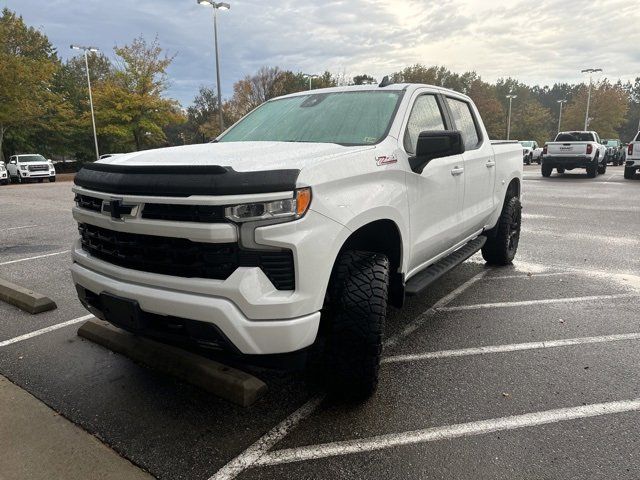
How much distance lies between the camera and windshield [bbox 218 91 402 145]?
10.6ft

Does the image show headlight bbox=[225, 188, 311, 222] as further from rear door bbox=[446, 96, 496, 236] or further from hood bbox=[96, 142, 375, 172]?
rear door bbox=[446, 96, 496, 236]

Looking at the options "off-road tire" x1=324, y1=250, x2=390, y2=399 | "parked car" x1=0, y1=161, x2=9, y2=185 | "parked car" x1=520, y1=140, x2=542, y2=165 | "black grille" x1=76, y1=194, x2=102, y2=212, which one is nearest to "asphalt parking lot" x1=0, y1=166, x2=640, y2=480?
"off-road tire" x1=324, y1=250, x2=390, y2=399

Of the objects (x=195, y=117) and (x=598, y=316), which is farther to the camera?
(x=195, y=117)

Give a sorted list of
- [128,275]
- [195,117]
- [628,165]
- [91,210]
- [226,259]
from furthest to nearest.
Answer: [195,117], [628,165], [91,210], [128,275], [226,259]

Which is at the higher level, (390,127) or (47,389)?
(390,127)

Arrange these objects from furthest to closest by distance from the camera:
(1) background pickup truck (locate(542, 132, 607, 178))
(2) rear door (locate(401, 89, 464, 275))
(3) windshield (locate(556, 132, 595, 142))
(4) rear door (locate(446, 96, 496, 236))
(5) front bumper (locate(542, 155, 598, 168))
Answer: (3) windshield (locate(556, 132, 595, 142)) < (5) front bumper (locate(542, 155, 598, 168)) < (1) background pickup truck (locate(542, 132, 607, 178)) < (4) rear door (locate(446, 96, 496, 236)) < (2) rear door (locate(401, 89, 464, 275))

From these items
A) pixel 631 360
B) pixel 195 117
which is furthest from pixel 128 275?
pixel 195 117

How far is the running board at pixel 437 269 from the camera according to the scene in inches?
130

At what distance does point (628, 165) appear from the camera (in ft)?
62.8

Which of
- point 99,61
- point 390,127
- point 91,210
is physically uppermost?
point 99,61

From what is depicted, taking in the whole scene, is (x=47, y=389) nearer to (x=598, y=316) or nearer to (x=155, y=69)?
(x=598, y=316)

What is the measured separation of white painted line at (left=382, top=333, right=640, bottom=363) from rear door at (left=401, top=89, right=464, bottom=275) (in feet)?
2.11

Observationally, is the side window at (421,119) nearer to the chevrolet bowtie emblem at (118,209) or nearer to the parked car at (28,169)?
the chevrolet bowtie emblem at (118,209)

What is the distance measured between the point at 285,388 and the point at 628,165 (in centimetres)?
2088
